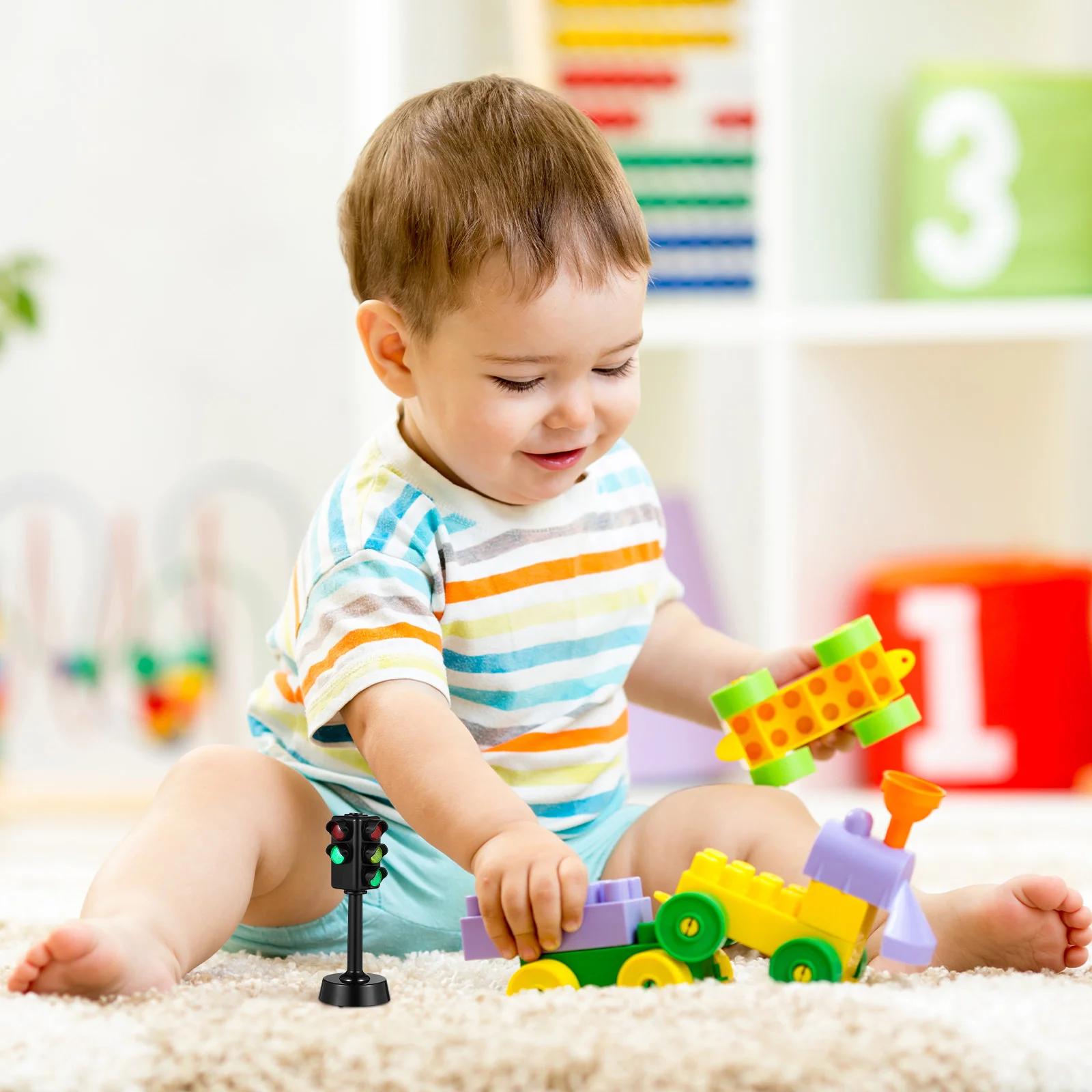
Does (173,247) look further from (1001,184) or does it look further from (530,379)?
(530,379)

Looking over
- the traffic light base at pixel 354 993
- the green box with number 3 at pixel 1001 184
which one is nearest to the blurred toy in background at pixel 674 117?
the green box with number 3 at pixel 1001 184

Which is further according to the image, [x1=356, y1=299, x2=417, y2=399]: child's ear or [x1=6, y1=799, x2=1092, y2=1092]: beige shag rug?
[x1=356, y1=299, x2=417, y2=399]: child's ear

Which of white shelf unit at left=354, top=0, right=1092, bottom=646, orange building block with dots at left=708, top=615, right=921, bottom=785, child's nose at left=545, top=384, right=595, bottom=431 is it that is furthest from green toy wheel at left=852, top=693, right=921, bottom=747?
white shelf unit at left=354, top=0, right=1092, bottom=646

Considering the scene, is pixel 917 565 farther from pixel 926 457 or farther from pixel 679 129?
pixel 679 129

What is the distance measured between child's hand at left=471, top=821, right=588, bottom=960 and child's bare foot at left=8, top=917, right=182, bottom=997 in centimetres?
15

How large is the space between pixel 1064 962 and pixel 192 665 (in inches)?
55.5

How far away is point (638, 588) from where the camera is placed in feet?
2.89

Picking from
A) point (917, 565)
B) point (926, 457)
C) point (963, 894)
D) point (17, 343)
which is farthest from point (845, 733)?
point (17, 343)

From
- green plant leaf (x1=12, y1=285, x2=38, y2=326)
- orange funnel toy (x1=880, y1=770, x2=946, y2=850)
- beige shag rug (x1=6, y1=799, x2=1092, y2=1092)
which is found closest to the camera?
beige shag rug (x1=6, y1=799, x2=1092, y2=1092)

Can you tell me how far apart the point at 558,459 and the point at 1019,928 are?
0.34m

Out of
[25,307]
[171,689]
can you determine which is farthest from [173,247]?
[171,689]

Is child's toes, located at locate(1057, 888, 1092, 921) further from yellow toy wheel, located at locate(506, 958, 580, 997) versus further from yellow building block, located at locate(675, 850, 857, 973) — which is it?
yellow toy wheel, located at locate(506, 958, 580, 997)

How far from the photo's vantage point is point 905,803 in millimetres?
613

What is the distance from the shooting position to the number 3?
5.41 feet
